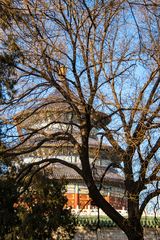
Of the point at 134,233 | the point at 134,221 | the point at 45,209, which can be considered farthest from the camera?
the point at 45,209

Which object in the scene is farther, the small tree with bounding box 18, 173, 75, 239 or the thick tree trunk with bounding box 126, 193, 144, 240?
the small tree with bounding box 18, 173, 75, 239

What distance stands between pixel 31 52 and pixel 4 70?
0.89 m

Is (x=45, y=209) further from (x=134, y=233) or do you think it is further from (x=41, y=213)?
(x=134, y=233)

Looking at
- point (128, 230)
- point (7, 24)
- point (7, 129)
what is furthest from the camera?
point (128, 230)

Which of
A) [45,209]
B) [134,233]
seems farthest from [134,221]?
[45,209]

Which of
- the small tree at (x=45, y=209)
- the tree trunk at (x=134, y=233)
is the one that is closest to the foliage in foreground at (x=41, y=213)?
the small tree at (x=45, y=209)

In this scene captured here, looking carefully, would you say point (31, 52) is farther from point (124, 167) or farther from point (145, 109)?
point (124, 167)

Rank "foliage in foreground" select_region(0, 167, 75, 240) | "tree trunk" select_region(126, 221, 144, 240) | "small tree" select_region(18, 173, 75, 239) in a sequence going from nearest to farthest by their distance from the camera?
"tree trunk" select_region(126, 221, 144, 240), "foliage in foreground" select_region(0, 167, 75, 240), "small tree" select_region(18, 173, 75, 239)

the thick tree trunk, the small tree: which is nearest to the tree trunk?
the thick tree trunk

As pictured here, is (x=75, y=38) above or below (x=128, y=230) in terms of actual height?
above

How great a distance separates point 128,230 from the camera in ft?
34.1

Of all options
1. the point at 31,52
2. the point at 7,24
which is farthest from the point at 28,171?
the point at 7,24

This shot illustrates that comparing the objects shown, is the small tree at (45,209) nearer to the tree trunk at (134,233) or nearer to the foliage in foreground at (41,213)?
the foliage in foreground at (41,213)

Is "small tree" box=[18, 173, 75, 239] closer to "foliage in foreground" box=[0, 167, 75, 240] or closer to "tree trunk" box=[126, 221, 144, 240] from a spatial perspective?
"foliage in foreground" box=[0, 167, 75, 240]
